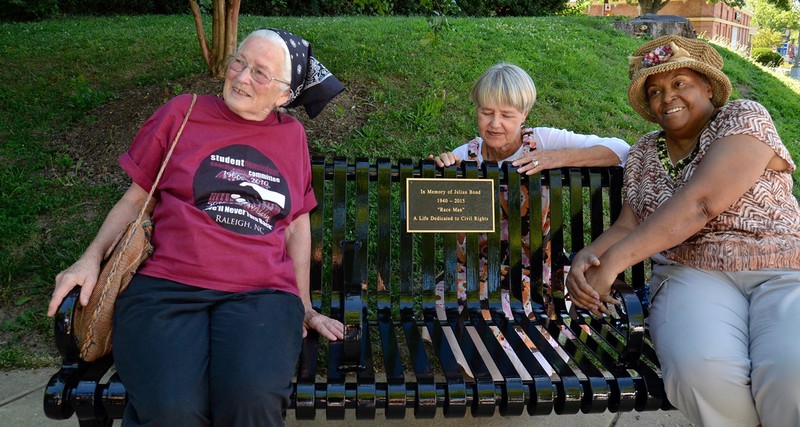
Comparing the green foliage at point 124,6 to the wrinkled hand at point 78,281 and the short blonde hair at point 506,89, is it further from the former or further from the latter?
the wrinkled hand at point 78,281

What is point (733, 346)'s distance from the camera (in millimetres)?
2391

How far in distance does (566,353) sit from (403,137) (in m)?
3.26

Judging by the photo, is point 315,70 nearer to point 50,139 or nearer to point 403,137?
point 403,137

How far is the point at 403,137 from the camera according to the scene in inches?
224

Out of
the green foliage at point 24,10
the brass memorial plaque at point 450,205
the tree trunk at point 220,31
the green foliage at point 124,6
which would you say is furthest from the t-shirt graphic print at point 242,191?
the green foliage at point 124,6

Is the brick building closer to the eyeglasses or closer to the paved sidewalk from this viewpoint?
the paved sidewalk

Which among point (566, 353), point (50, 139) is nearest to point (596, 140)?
point (566, 353)

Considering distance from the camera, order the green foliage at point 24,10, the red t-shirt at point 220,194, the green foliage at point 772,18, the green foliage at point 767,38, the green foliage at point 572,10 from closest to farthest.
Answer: the red t-shirt at point 220,194 < the green foliage at point 24,10 < the green foliage at point 572,10 < the green foliage at point 772,18 < the green foliage at point 767,38

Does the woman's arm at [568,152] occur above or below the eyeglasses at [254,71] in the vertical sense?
below

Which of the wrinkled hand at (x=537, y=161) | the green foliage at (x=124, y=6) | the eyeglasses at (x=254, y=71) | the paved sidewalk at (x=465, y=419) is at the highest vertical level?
the green foliage at (x=124, y=6)

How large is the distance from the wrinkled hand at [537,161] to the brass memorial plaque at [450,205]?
0.56 ft

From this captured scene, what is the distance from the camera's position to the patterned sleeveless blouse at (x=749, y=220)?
265cm

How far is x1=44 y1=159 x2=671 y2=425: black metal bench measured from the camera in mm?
2316

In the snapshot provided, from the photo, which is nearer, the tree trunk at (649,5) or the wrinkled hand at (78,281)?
the wrinkled hand at (78,281)
